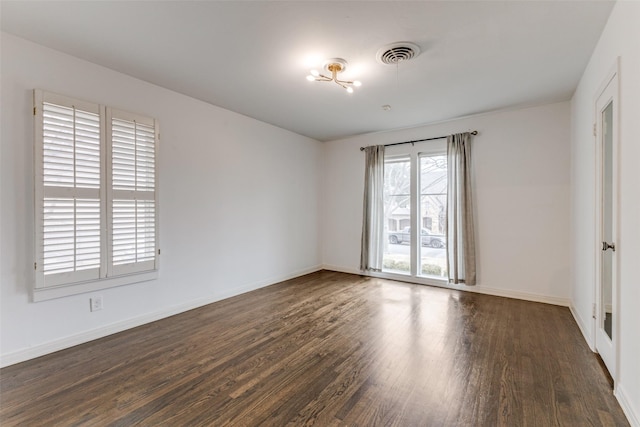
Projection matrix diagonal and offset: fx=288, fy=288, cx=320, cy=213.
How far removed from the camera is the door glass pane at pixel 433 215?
4.73m

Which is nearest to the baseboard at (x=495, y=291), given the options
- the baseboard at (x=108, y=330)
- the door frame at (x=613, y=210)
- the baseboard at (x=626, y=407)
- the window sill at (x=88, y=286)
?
the door frame at (x=613, y=210)

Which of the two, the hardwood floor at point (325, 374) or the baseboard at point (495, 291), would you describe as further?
the baseboard at point (495, 291)

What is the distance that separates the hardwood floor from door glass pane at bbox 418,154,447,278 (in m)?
1.32

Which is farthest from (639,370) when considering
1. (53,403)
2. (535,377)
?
(53,403)

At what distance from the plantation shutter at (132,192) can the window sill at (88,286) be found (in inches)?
3.2

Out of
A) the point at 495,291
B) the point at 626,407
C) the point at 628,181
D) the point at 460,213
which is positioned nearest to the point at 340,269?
the point at 460,213

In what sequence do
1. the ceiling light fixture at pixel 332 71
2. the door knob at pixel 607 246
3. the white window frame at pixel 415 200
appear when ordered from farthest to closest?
the white window frame at pixel 415 200 → the ceiling light fixture at pixel 332 71 → the door knob at pixel 607 246

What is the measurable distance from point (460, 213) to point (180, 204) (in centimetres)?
399

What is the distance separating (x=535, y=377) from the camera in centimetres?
218

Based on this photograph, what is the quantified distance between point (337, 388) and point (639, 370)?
1.75 metres

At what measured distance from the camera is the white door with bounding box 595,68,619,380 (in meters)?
2.06

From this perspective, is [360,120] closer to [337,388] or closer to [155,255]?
[155,255]

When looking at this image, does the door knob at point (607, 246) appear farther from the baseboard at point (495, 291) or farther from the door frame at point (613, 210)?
the baseboard at point (495, 291)

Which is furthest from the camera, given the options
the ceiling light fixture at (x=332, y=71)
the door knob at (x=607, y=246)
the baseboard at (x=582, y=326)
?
the ceiling light fixture at (x=332, y=71)
